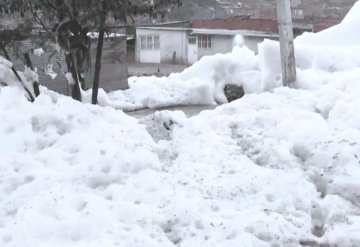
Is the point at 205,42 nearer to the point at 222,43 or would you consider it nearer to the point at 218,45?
the point at 218,45

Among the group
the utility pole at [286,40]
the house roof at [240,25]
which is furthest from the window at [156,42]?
the utility pole at [286,40]

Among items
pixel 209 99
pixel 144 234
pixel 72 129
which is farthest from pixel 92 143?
pixel 209 99

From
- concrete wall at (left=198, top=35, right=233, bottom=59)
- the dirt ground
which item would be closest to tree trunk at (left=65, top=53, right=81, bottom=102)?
the dirt ground

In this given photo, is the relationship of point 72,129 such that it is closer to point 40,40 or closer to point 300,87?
point 40,40

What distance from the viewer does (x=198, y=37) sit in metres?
42.7

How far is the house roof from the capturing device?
42781mm

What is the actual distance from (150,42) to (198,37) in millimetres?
3995

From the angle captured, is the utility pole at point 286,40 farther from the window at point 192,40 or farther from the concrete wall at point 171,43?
the window at point 192,40

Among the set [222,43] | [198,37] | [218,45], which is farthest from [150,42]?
[222,43]

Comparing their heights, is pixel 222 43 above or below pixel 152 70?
above

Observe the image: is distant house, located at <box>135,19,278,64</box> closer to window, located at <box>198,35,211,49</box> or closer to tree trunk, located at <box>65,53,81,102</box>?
window, located at <box>198,35,211,49</box>

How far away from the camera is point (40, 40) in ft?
25.7

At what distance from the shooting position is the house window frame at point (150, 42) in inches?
1720

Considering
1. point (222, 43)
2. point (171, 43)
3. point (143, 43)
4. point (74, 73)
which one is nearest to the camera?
point (74, 73)
